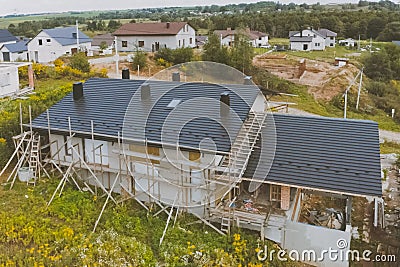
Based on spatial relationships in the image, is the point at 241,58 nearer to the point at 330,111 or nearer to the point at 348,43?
the point at 330,111

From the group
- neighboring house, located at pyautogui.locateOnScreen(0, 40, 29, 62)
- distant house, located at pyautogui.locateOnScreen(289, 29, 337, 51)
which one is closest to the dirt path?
neighboring house, located at pyautogui.locateOnScreen(0, 40, 29, 62)

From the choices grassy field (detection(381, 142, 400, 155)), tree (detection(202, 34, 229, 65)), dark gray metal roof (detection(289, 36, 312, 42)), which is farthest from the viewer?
dark gray metal roof (detection(289, 36, 312, 42))

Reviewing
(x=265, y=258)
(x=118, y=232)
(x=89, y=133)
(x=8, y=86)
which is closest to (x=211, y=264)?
(x=265, y=258)

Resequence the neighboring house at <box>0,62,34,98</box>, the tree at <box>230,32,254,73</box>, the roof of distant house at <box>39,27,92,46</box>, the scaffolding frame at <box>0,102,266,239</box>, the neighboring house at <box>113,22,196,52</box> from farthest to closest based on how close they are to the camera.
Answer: the neighboring house at <box>113,22,196,52</box>
the roof of distant house at <box>39,27,92,46</box>
the tree at <box>230,32,254,73</box>
the neighboring house at <box>0,62,34,98</box>
the scaffolding frame at <box>0,102,266,239</box>

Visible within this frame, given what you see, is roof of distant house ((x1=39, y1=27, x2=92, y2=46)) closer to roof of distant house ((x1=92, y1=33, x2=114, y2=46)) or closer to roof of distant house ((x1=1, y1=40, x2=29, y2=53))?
roof of distant house ((x1=1, y1=40, x2=29, y2=53))

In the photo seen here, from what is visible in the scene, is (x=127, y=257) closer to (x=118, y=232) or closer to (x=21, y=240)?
(x=118, y=232)

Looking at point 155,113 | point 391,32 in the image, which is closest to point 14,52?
point 155,113

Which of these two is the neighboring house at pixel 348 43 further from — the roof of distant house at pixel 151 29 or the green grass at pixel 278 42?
the roof of distant house at pixel 151 29
